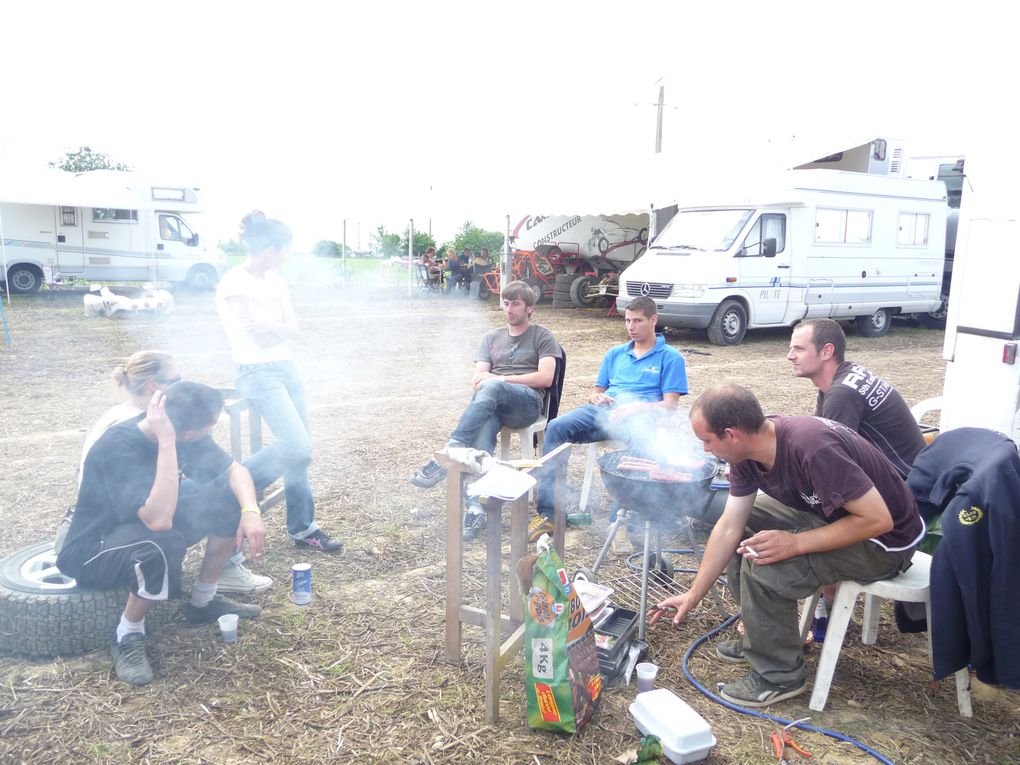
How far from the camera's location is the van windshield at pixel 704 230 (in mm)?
10883

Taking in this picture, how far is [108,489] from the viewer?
2.68 m

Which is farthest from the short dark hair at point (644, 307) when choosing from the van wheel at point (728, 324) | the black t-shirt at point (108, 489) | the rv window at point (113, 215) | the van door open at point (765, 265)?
the rv window at point (113, 215)

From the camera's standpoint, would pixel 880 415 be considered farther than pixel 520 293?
No

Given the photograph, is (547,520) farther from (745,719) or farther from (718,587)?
(745,719)

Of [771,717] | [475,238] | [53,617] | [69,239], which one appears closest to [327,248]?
[69,239]

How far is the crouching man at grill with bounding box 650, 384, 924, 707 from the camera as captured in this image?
2.49 m

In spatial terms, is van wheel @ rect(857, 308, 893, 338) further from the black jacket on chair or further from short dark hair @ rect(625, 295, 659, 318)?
the black jacket on chair

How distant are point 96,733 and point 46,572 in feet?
2.87

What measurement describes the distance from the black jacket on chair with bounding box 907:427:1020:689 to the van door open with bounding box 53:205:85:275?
1690cm

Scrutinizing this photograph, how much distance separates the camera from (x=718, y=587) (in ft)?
12.0

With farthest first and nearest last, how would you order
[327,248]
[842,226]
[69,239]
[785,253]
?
[327,248] < [69,239] < [842,226] < [785,253]

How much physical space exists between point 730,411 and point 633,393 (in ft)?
6.33

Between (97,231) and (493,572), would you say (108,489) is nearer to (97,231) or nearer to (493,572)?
(493,572)

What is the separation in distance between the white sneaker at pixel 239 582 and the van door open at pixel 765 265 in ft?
29.8
